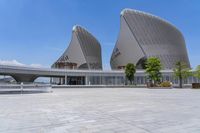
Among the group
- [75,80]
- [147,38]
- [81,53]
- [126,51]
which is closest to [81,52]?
[81,53]

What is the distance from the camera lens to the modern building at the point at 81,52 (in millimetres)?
104188

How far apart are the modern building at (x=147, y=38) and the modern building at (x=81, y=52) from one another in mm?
15058

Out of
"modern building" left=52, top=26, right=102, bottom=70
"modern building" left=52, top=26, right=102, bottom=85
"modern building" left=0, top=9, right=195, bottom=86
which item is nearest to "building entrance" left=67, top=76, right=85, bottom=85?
"modern building" left=0, top=9, right=195, bottom=86

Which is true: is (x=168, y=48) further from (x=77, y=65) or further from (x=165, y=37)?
(x=77, y=65)

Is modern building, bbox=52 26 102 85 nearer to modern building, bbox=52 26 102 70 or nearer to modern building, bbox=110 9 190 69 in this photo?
modern building, bbox=52 26 102 70

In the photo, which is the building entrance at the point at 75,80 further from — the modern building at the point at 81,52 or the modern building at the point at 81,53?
the modern building at the point at 81,52

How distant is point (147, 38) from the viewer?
98.4 metres

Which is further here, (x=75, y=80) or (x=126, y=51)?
(x=126, y=51)

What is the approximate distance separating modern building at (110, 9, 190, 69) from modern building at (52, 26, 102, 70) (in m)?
15.1

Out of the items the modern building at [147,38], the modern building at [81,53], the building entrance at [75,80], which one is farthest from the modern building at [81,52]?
the modern building at [147,38]

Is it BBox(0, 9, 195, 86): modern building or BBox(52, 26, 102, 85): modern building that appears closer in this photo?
BBox(0, 9, 195, 86): modern building

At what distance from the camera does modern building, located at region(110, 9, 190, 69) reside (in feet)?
320

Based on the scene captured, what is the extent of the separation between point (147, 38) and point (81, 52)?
2850 centimetres

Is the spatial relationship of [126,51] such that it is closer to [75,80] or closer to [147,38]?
[147,38]
